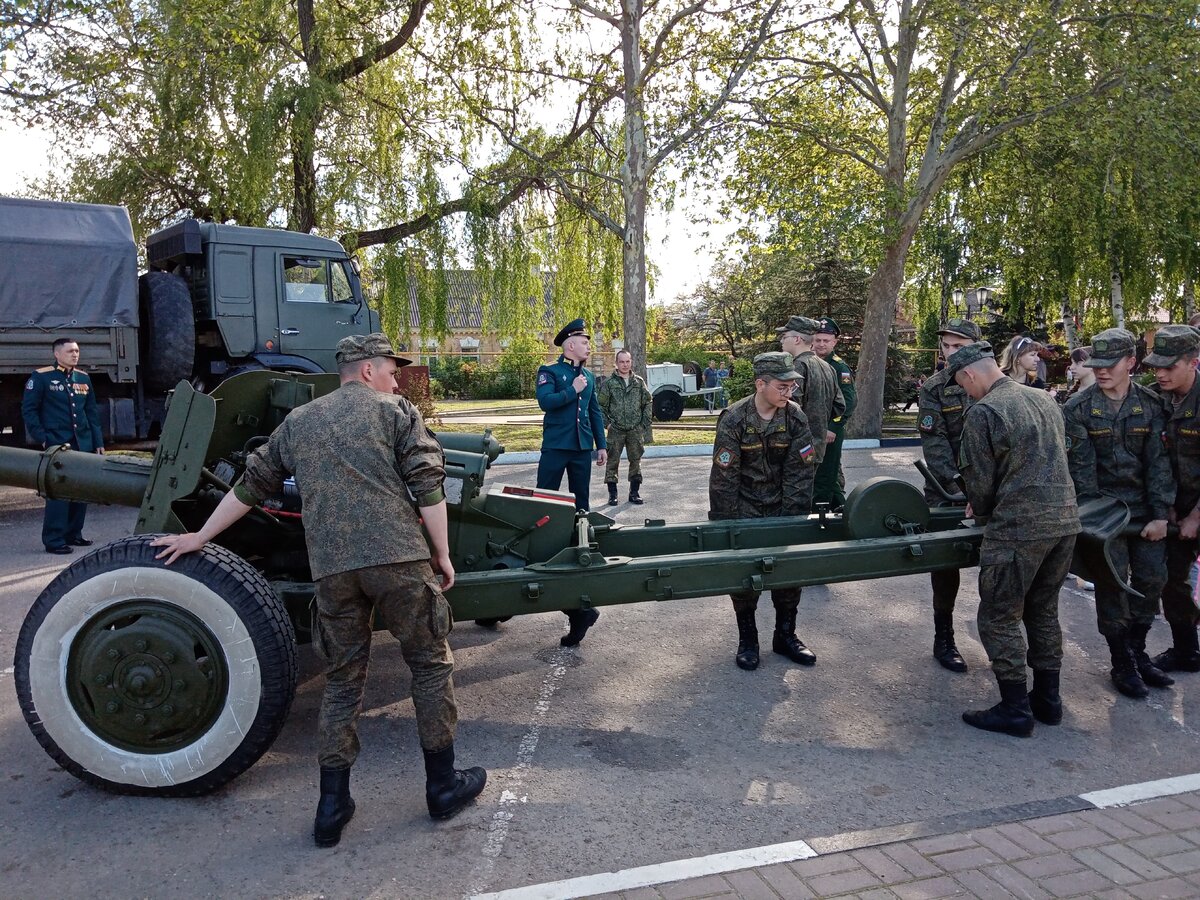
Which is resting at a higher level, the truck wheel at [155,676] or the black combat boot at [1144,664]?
the truck wheel at [155,676]

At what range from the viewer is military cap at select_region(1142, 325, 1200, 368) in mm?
4504

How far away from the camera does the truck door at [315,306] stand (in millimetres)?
11109

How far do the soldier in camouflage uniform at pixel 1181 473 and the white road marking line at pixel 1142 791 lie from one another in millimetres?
1460

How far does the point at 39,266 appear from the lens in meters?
9.30

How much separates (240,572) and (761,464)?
2737mm

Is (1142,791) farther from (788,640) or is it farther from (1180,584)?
(788,640)

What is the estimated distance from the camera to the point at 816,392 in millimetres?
6215

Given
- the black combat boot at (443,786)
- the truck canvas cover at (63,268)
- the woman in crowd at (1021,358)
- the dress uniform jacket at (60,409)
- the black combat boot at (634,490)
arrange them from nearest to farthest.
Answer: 1. the black combat boot at (443,786)
2. the woman in crowd at (1021,358)
3. the dress uniform jacket at (60,409)
4. the truck canvas cover at (63,268)
5. the black combat boot at (634,490)

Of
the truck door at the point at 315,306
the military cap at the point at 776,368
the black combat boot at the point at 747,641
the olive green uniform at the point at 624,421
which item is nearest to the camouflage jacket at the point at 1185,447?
the military cap at the point at 776,368

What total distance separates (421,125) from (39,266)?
9326mm

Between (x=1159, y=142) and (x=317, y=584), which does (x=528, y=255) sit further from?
(x=317, y=584)

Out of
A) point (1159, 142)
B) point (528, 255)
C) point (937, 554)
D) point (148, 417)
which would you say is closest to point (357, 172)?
point (528, 255)

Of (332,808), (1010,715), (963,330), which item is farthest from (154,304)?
(1010,715)

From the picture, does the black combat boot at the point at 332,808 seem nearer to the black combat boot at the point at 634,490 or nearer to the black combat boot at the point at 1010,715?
the black combat boot at the point at 1010,715
